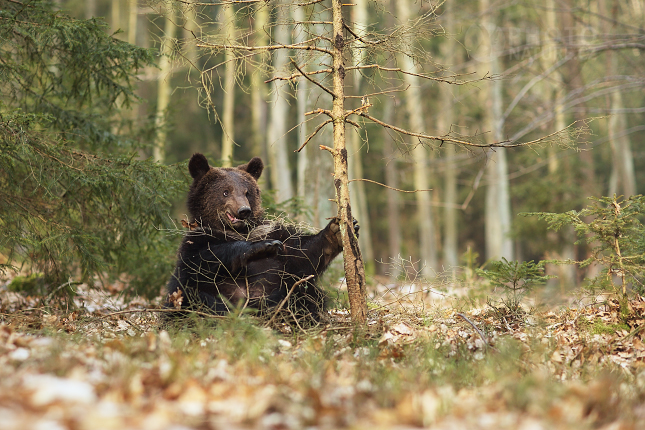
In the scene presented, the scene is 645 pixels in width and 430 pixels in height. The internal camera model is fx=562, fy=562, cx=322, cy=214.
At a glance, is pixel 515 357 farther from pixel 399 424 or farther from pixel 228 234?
pixel 228 234

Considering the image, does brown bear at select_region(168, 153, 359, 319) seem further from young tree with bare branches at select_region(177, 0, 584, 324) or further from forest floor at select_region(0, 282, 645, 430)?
forest floor at select_region(0, 282, 645, 430)

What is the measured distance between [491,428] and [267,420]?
1.03 metres

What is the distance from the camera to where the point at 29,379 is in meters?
3.01

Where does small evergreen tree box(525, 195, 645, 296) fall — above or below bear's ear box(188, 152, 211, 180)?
below

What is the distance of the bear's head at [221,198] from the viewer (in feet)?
20.2

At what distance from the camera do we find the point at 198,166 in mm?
6465

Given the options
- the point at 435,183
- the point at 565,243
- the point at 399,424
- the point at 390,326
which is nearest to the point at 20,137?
the point at 390,326

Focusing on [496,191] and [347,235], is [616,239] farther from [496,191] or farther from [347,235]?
[496,191]

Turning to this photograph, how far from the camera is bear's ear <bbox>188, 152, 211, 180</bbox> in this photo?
6340mm

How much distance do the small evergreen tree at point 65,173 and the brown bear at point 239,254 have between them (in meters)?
0.62

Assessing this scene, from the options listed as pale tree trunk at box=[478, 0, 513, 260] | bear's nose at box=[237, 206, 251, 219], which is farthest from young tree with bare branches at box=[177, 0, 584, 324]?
pale tree trunk at box=[478, 0, 513, 260]

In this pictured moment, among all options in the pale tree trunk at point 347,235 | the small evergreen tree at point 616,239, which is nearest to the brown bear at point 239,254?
the pale tree trunk at point 347,235

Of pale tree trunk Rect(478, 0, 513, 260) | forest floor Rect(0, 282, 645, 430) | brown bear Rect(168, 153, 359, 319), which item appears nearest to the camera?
forest floor Rect(0, 282, 645, 430)

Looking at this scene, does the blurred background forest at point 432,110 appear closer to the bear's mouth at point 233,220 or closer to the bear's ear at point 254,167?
the bear's ear at point 254,167
